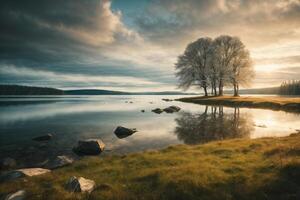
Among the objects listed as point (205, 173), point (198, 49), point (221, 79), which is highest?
point (198, 49)

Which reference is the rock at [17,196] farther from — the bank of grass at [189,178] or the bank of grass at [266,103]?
the bank of grass at [266,103]

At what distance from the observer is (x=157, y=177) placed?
9492 millimetres

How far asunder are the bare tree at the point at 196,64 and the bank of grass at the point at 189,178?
63192 mm

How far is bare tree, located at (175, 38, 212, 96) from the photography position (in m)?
74.4

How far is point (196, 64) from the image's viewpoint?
75375 mm

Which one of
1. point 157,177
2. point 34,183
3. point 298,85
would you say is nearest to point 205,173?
point 157,177

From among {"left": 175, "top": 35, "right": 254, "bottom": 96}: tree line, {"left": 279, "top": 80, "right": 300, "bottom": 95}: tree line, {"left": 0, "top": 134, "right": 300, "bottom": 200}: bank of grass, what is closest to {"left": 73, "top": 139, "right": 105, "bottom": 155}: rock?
{"left": 0, "top": 134, "right": 300, "bottom": 200}: bank of grass

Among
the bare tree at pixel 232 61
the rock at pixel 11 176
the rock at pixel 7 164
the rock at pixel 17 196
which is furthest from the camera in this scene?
the bare tree at pixel 232 61

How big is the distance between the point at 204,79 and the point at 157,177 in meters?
69.9

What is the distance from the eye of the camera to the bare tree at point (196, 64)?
244 feet

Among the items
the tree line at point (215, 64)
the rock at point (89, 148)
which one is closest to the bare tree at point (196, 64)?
the tree line at point (215, 64)

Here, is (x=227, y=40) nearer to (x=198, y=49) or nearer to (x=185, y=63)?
(x=198, y=49)

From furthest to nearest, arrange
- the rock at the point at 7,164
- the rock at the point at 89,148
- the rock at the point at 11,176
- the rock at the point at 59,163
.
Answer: the rock at the point at 89,148
the rock at the point at 7,164
the rock at the point at 59,163
the rock at the point at 11,176

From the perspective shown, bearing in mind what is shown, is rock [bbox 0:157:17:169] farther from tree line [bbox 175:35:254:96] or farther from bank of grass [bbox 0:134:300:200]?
tree line [bbox 175:35:254:96]
